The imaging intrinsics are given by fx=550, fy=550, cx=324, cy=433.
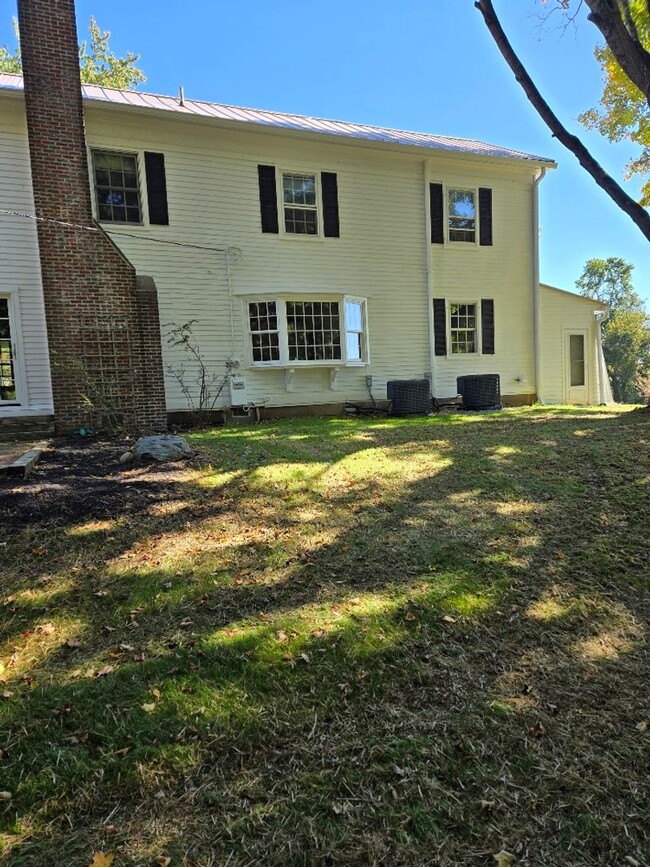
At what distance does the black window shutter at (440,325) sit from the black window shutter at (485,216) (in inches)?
84.0

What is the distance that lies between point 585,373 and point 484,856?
16911 millimetres

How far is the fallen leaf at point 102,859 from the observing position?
169 cm

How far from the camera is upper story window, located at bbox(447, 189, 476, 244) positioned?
14.3 meters

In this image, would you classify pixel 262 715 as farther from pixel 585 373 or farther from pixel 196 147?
pixel 585 373

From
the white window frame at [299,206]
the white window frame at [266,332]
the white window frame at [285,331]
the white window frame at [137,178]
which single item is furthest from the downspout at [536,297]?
the white window frame at [137,178]

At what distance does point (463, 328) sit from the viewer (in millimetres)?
14703

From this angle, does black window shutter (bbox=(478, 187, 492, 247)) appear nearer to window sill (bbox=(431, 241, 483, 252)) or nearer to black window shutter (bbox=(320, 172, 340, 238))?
window sill (bbox=(431, 241, 483, 252))

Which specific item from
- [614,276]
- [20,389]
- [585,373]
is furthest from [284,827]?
[614,276]

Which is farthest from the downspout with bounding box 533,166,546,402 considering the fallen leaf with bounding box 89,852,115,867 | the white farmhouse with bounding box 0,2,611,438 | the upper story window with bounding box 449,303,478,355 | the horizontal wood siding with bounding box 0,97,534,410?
the fallen leaf with bounding box 89,852,115,867

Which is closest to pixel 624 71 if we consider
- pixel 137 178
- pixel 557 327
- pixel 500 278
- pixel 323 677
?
pixel 323 677

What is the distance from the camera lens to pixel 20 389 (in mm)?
10234

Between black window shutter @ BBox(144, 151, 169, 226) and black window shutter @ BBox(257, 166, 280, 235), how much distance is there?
6.81 feet

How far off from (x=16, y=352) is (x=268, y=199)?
612 centimetres

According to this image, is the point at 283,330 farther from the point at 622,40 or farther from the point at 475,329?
the point at 622,40
